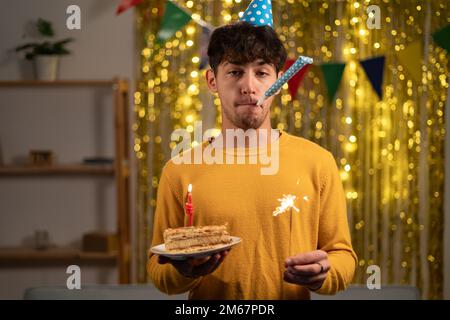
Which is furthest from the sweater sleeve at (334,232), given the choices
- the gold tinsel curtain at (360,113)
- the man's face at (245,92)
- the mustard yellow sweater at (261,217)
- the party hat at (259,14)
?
the gold tinsel curtain at (360,113)

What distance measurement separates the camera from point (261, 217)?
126 centimetres

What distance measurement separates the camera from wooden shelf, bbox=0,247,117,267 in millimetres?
3172

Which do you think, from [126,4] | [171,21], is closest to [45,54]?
[126,4]

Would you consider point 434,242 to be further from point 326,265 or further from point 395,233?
point 326,265

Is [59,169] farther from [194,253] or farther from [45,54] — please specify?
[194,253]

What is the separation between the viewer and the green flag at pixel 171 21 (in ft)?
8.62

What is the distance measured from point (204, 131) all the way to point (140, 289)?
55.3 inches

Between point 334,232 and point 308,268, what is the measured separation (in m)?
0.11

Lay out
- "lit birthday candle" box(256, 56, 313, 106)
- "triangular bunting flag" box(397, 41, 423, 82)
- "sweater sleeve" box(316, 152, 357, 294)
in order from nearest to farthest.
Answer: "lit birthday candle" box(256, 56, 313, 106) < "sweater sleeve" box(316, 152, 357, 294) < "triangular bunting flag" box(397, 41, 423, 82)

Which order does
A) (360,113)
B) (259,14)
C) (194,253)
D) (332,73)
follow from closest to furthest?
(194,253) → (259,14) → (332,73) → (360,113)

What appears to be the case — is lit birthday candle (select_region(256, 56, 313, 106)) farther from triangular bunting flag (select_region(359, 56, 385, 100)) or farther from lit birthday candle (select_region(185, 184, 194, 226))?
triangular bunting flag (select_region(359, 56, 385, 100))

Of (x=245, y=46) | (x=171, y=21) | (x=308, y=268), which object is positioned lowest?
(x=308, y=268)

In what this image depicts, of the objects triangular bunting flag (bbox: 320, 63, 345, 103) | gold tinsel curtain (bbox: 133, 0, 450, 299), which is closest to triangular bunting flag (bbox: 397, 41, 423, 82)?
triangular bunting flag (bbox: 320, 63, 345, 103)
